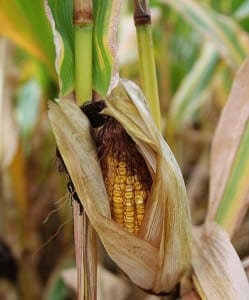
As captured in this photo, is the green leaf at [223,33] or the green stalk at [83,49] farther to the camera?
the green leaf at [223,33]

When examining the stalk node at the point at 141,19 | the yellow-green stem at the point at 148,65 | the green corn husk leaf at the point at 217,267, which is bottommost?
the green corn husk leaf at the point at 217,267

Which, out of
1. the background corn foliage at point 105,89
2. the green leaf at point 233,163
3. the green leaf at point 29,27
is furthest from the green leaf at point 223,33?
the green leaf at point 233,163

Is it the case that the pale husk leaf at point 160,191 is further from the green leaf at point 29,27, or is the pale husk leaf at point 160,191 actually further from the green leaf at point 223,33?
the green leaf at point 223,33

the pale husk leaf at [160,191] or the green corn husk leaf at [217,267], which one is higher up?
the pale husk leaf at [160,191]

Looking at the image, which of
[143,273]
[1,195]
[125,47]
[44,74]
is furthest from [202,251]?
[1,195]

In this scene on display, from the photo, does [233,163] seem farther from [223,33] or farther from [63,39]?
[223,33]

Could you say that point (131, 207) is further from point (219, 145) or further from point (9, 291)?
point (9, 291)

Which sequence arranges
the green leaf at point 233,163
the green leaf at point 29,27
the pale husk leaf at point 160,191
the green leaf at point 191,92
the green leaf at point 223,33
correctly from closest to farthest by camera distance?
the pale husk leaf at point 160,191 → the green leaf at point 233,163 → the green leaf at point 29,27 → the green leaf at point 223,33 → the green leaf at point 191,92
